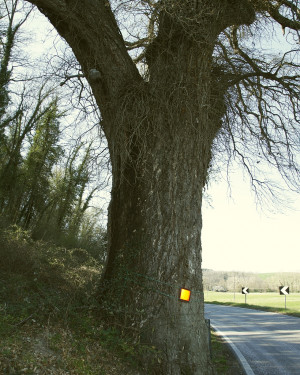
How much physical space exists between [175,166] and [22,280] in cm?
359

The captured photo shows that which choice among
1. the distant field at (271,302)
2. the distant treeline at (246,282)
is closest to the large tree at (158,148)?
the distant field at (271,302)

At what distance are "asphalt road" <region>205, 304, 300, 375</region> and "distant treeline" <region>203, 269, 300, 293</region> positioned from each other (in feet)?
106

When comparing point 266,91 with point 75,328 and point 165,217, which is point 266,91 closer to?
point 165,217

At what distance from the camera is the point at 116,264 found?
536cm

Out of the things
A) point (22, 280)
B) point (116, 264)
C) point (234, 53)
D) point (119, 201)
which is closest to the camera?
point (116, 264)

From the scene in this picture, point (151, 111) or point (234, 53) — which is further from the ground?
point (234, 53)

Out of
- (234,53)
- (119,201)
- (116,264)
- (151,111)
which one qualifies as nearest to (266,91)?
(234,53)

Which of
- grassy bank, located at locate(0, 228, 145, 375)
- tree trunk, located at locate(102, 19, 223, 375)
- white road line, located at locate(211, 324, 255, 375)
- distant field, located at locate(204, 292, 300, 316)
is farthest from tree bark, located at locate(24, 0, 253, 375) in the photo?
distant field, located at locate(204, 292, 300, 316)

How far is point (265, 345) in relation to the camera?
31.5ft

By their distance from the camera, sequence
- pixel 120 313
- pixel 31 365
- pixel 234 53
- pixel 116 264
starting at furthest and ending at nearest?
pixel 234 53
pixel 116 264
pixel 120 313
pixel 31 365

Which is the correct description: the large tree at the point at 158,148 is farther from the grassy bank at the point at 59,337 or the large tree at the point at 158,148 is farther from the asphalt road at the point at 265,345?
the asphalt road at the point at 265,345

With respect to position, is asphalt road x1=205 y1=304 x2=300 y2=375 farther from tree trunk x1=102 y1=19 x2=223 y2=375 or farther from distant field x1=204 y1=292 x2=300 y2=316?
distant field x1=204 y1=292 x2=300 y2=316

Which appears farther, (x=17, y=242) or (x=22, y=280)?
(x=17, y=242)

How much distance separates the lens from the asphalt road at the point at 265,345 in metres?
7.20
